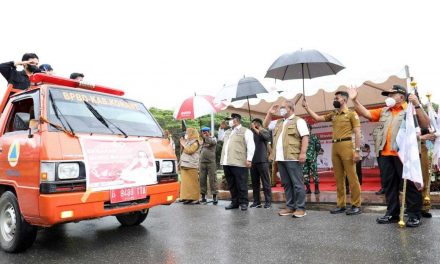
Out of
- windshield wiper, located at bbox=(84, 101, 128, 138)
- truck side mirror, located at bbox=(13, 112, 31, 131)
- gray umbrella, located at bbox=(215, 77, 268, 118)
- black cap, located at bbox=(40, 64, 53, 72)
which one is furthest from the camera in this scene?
gray umbrella, located at bbox=(215, 77, 268, 118)

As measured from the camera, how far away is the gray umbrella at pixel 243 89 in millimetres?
7449

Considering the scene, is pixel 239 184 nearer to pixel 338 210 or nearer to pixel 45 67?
pixel 338 210

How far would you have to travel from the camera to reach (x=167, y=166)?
4.71 metres

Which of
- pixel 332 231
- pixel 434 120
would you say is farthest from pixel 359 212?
pixel 434 120

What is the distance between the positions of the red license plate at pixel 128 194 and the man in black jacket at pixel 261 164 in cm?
316

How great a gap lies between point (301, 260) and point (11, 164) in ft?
10.9

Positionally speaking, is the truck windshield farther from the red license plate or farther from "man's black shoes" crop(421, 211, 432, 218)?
"man's black shoes" crop(421, 211, 432, 218)

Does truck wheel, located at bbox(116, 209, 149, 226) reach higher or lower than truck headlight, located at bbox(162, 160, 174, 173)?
lower

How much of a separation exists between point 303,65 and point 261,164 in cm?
210

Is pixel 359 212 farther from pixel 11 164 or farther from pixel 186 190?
pixel 11 164

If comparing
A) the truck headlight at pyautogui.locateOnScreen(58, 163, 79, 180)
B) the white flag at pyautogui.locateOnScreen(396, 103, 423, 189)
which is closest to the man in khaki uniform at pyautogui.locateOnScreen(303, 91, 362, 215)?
the white flag at pyautogui.locateOnScreen(396, 103, 423, 189)

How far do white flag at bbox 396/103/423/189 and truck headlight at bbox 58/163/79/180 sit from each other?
12.9ft

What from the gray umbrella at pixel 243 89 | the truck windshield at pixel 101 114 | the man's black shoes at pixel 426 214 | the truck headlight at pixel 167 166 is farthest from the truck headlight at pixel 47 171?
the man's black shoes at pixel 426 214

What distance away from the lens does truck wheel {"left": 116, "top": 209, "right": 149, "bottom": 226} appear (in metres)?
5.32
